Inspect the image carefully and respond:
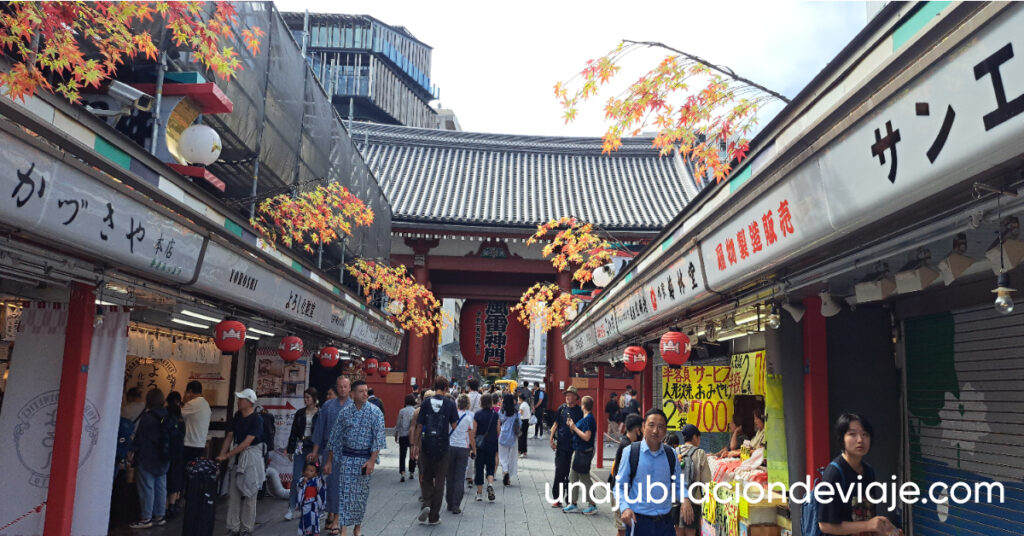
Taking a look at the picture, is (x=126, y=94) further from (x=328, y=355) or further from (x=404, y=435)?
(x=404, y=435)

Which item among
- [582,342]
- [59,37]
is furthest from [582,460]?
[59,37]

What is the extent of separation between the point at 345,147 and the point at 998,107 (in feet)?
50.3

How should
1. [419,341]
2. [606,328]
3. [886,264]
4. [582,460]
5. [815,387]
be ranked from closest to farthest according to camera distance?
[886,264] < [815,387] < [582,460] < [606,328] < [419,341]

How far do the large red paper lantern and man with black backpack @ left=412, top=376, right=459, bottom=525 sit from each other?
61.6 feet

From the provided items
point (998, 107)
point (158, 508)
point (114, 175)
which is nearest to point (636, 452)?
point (998, 107)

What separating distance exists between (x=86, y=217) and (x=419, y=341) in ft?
66.9

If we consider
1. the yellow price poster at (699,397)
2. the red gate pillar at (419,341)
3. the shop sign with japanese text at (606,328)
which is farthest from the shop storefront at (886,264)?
the red gate pillar at (419,341)

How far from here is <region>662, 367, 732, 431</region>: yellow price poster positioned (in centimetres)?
966

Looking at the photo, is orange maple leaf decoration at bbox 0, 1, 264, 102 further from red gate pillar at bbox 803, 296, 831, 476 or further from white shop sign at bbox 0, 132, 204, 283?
red gate pillar at bbox 803, 296, 831, 476

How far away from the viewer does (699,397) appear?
32.1 feet

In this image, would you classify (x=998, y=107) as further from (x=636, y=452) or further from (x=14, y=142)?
(x=14, y=142)

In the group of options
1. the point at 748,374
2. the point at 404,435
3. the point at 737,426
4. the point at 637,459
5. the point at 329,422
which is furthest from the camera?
the point at 404,435

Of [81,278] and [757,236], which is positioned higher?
[757,236]

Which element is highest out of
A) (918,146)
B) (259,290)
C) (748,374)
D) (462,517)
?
(918,146)
